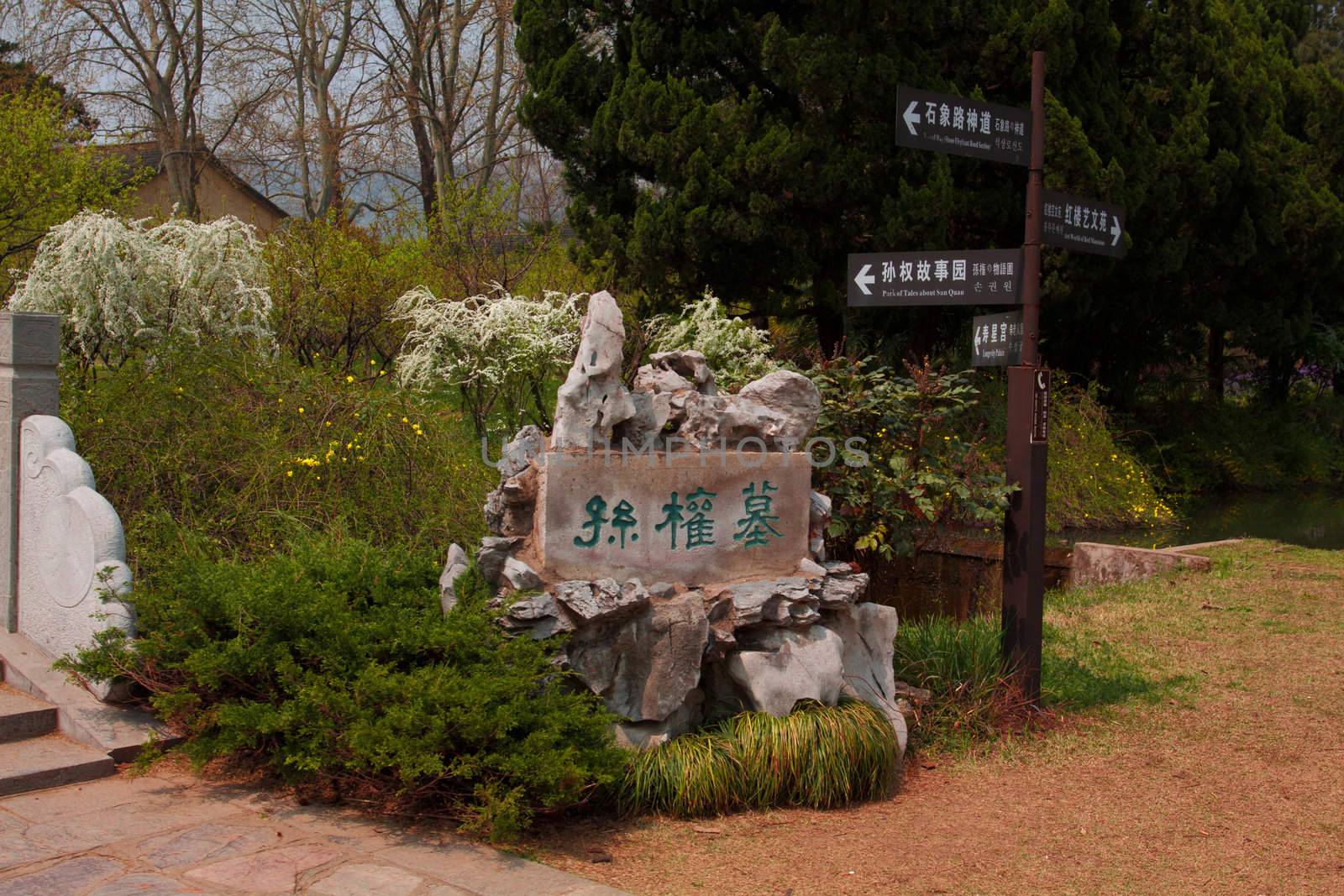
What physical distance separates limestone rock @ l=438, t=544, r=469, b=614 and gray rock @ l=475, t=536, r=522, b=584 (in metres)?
0.08

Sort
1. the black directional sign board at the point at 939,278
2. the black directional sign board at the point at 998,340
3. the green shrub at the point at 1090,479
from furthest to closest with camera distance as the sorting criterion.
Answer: the green shrub at the point at 1090,479 < the black directional sign board at the point at 998,340 < the black directional sign board at the point at 939,278

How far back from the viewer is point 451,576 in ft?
15.5

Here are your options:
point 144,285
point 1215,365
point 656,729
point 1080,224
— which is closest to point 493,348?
point 144,285

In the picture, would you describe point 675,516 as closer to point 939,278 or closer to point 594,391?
point 594,391

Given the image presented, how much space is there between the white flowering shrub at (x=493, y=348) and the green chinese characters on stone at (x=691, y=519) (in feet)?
13.0

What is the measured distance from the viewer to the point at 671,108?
38.0ft

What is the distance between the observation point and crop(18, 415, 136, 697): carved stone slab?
491 cm

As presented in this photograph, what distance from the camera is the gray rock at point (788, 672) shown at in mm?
4777

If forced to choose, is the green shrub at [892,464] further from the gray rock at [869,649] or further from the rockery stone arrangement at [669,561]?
the rockery stone arrangement at [669,561]

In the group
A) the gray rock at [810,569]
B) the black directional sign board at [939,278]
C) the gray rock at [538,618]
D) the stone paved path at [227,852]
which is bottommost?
the stone paved path at [227,852]

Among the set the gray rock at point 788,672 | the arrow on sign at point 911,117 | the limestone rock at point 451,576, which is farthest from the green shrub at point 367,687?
the arrow on sign at point 911,117

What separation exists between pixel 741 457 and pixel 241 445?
9.94 feet

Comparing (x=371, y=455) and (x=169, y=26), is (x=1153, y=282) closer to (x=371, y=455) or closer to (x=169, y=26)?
(x=371, y=455)

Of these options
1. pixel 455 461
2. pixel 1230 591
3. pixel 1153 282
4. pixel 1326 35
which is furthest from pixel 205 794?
pixel 1326 35
